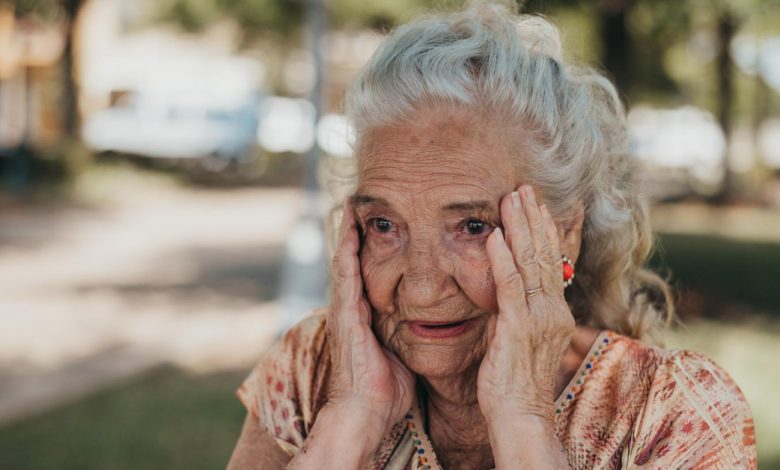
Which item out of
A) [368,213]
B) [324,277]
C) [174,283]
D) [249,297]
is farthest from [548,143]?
[174,283]

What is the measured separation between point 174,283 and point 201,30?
1291 centimetres

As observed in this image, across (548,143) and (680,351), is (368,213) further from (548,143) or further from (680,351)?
(680,351)

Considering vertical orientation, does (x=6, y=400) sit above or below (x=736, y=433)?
below

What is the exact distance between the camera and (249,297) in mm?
10188

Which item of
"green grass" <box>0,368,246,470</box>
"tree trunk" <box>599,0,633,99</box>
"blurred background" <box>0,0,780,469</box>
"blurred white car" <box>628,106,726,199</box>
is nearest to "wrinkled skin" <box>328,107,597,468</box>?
Answer: "blurred background" <box>0,0,780,469</box>

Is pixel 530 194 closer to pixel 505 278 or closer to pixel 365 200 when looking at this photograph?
pixel 505 278

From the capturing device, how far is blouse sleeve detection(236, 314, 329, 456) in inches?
91.4

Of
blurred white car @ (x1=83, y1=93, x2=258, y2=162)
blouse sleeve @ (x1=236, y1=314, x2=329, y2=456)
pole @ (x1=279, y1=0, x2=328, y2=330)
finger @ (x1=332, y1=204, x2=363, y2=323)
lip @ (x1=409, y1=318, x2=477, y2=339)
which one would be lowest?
blurred white car @ (x1=83, y1=93, x2=258, y2=162)

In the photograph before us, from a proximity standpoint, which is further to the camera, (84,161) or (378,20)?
(84,161)

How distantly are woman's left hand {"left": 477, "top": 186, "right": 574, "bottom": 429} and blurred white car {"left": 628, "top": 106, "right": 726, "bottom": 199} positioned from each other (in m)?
20.6

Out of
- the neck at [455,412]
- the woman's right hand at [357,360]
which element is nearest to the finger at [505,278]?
the neck at [455,412]

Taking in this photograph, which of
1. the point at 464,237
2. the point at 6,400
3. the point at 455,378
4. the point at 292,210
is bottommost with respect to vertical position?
the point at 292,210

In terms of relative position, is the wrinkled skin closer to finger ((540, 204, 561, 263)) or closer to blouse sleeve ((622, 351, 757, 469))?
finger ((540, 204, 561, 263))

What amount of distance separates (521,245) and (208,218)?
16117mm
